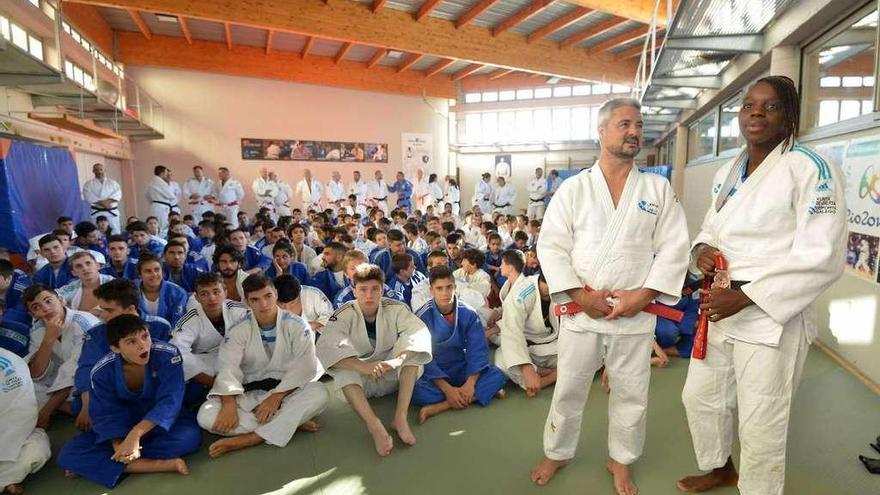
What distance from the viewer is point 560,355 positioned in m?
2.07

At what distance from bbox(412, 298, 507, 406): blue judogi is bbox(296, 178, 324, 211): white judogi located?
389 inches

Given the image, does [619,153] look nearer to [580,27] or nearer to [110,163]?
[580,27]

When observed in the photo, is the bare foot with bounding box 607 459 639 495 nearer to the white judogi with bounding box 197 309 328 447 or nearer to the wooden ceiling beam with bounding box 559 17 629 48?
the white judogi with bounding box 197 309 328 447

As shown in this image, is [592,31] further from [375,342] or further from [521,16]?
[375,342]

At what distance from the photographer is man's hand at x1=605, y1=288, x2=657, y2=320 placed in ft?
6.11

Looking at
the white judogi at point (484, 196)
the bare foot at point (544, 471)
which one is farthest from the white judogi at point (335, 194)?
the bare foot at point (544, 471)

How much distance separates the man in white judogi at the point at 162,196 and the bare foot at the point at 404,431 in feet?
28.2

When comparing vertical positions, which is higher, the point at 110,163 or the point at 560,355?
the point at 110,163

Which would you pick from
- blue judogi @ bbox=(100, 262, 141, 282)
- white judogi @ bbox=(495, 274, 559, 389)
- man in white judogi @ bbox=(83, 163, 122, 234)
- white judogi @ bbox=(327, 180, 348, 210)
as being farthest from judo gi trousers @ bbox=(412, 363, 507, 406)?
white judogi @ bbox=(327, 180, 348, 210)

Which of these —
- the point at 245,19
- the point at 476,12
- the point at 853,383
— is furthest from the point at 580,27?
the point at 853,383

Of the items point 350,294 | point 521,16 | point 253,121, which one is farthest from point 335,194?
point 350,294

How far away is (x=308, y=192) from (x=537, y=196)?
20.1 ft

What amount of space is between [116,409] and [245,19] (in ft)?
22.3

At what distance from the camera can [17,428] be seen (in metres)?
2.33
